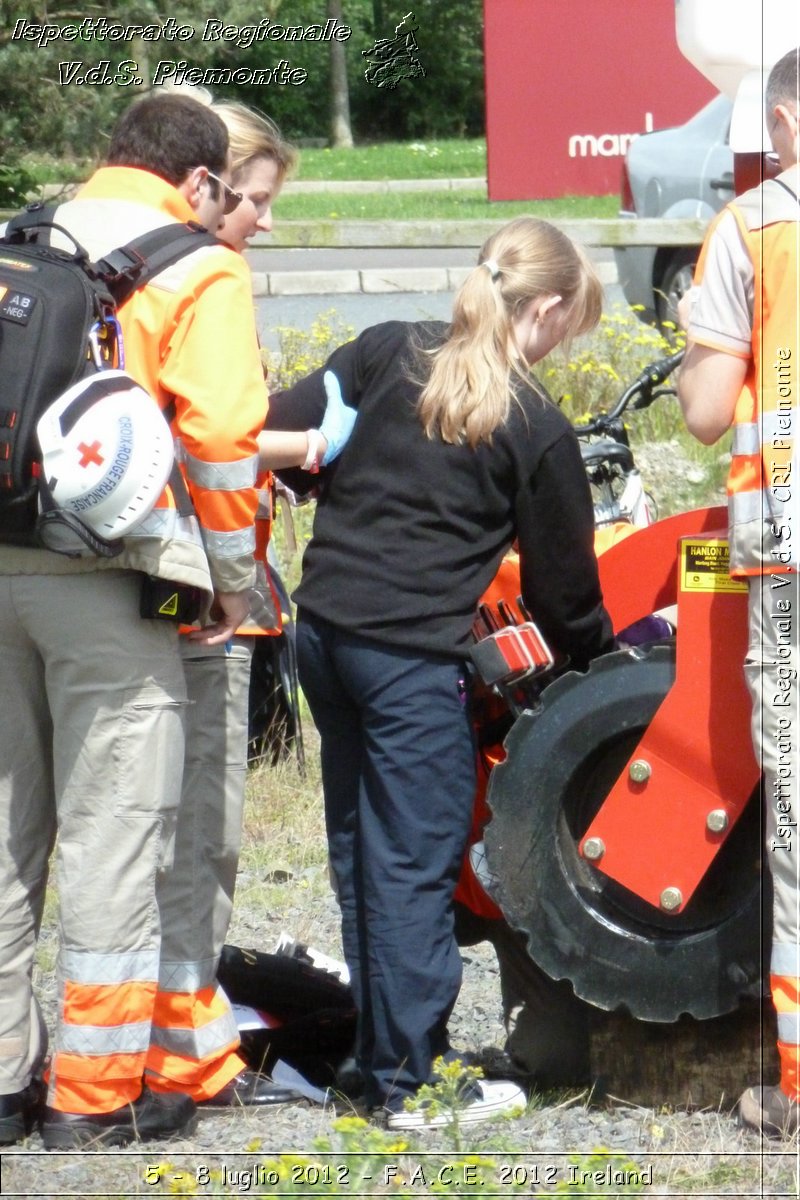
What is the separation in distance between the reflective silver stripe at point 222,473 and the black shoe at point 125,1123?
1133mm

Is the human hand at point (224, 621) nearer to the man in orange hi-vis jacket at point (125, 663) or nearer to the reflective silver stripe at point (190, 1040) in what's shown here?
the man in orange hi-vis jacket at point (125, 663)

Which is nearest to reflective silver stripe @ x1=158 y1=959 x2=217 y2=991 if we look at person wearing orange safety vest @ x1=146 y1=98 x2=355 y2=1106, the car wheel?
person wearing orange safety vest @ x1=146 y1=98 x2=355 y2=1106

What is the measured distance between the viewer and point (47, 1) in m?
6.98

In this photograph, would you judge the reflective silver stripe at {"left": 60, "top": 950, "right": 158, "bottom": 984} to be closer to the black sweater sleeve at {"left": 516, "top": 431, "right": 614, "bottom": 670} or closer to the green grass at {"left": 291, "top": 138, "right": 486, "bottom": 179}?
the black sweater sleeve at {"left": 516, "top": 431, "right": 614, "bottom": 670}

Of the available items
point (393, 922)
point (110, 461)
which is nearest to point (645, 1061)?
point (393, 922)

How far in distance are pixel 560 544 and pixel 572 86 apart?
21.9 feet

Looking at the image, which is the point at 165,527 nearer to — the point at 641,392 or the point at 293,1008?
the point at 293,1008

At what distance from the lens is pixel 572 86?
8859 millimetres

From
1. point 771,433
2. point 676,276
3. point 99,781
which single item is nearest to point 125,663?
point 99,781

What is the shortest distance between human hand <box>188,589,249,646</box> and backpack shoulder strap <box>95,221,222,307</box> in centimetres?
57

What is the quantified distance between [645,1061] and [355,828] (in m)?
0.72

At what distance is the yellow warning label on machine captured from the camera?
9.16 feet

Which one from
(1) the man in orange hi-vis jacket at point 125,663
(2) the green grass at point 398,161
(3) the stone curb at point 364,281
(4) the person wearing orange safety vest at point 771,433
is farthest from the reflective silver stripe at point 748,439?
(2) the green grass at point 398,161

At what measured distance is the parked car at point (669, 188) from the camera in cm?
962
